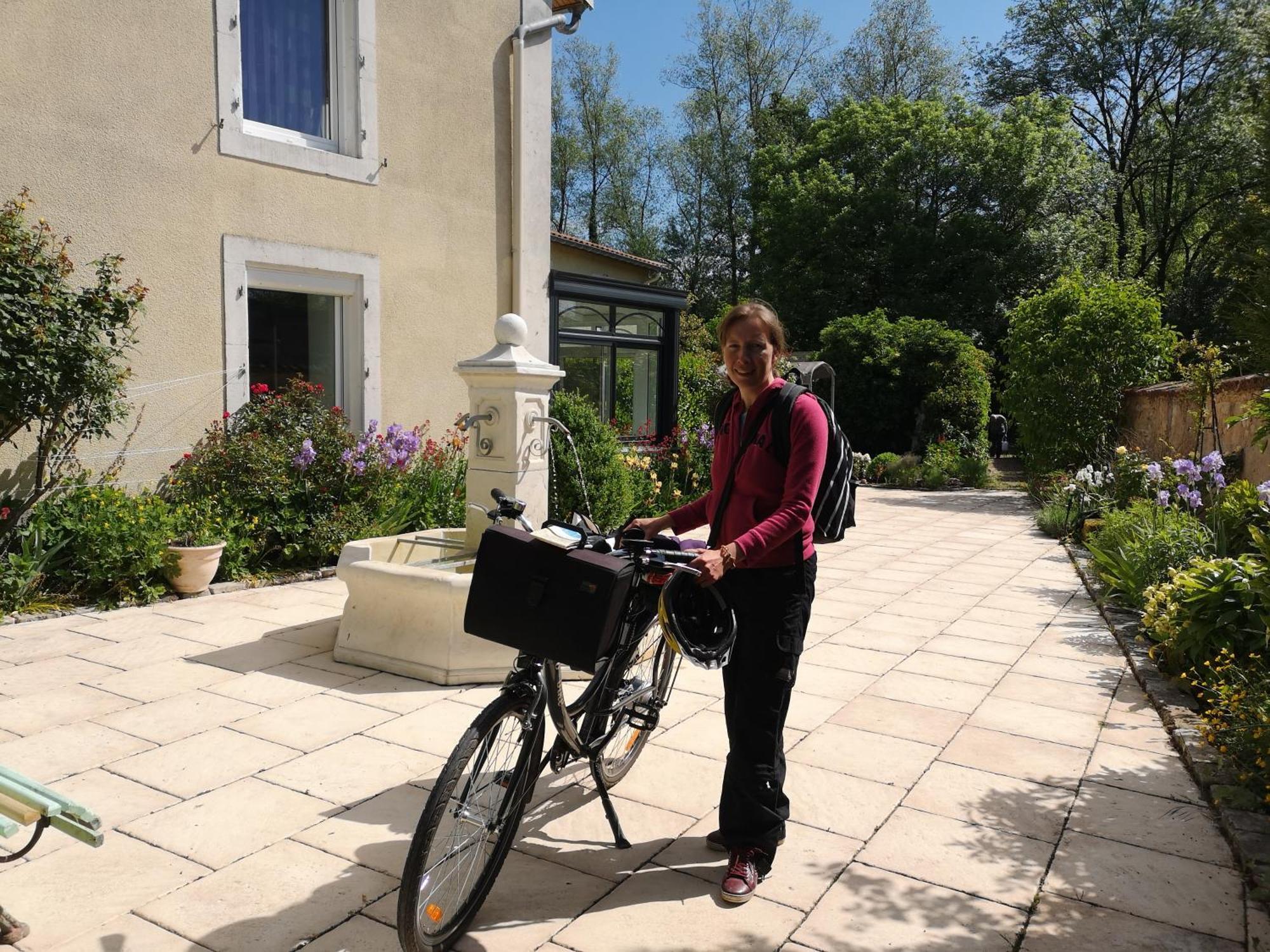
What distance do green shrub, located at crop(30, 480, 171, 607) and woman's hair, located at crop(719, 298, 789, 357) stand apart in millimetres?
4899

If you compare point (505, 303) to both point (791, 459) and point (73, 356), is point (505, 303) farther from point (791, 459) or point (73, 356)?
point (791, 459)

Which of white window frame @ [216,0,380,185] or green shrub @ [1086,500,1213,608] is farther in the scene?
white window frame @ [216,0,380,185]

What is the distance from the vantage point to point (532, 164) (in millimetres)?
9898

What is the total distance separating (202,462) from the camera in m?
7.14

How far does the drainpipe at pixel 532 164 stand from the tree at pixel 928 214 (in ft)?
52.2

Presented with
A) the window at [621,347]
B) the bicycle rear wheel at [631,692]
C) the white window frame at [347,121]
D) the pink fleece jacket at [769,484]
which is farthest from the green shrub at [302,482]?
the pink fleece jacket at [769,484]

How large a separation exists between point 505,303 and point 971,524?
6362 millimetres

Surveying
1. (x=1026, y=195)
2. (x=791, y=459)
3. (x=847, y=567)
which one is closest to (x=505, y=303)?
(x=847, y=567)

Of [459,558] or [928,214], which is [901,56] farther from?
[459,558]

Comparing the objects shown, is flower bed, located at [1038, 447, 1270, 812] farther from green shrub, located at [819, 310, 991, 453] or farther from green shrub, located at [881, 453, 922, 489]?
green shrub, located at [819, 310, 991, 453]

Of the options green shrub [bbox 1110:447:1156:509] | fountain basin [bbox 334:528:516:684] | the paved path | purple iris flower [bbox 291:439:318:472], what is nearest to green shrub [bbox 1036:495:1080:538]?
green shrub [bbox 1110:447:1156:509]

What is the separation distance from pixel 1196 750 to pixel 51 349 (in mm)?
6532

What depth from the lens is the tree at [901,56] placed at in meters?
30.4

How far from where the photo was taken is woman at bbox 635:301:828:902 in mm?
2787
